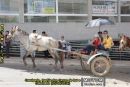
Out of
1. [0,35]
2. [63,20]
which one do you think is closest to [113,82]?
[0,35]

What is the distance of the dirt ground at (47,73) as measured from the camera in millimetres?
16602

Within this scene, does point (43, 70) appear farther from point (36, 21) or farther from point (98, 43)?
point (36, 21)

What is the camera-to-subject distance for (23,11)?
81.7 ft

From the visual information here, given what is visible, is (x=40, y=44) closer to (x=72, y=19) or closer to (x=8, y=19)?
(x=8, y=19)

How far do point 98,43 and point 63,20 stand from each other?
676cm

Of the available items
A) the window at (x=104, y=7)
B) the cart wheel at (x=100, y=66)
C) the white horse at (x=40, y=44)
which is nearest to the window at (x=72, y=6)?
the window at (x=104, y=7)

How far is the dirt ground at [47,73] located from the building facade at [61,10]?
286 centimetres

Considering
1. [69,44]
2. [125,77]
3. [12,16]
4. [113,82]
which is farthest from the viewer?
[12,16]

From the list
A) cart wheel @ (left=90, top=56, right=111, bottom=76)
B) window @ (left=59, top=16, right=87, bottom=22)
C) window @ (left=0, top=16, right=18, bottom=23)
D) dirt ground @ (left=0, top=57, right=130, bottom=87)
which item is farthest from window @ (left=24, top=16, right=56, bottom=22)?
cart wheel @ (left=90, top=56, right=111, bottom=76)

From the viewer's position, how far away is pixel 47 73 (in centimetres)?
1878

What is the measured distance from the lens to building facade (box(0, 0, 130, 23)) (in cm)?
2491

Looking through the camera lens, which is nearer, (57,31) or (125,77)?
(125,77)

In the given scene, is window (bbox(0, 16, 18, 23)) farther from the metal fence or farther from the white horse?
the white horse

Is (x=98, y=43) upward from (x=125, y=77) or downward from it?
A: upward
